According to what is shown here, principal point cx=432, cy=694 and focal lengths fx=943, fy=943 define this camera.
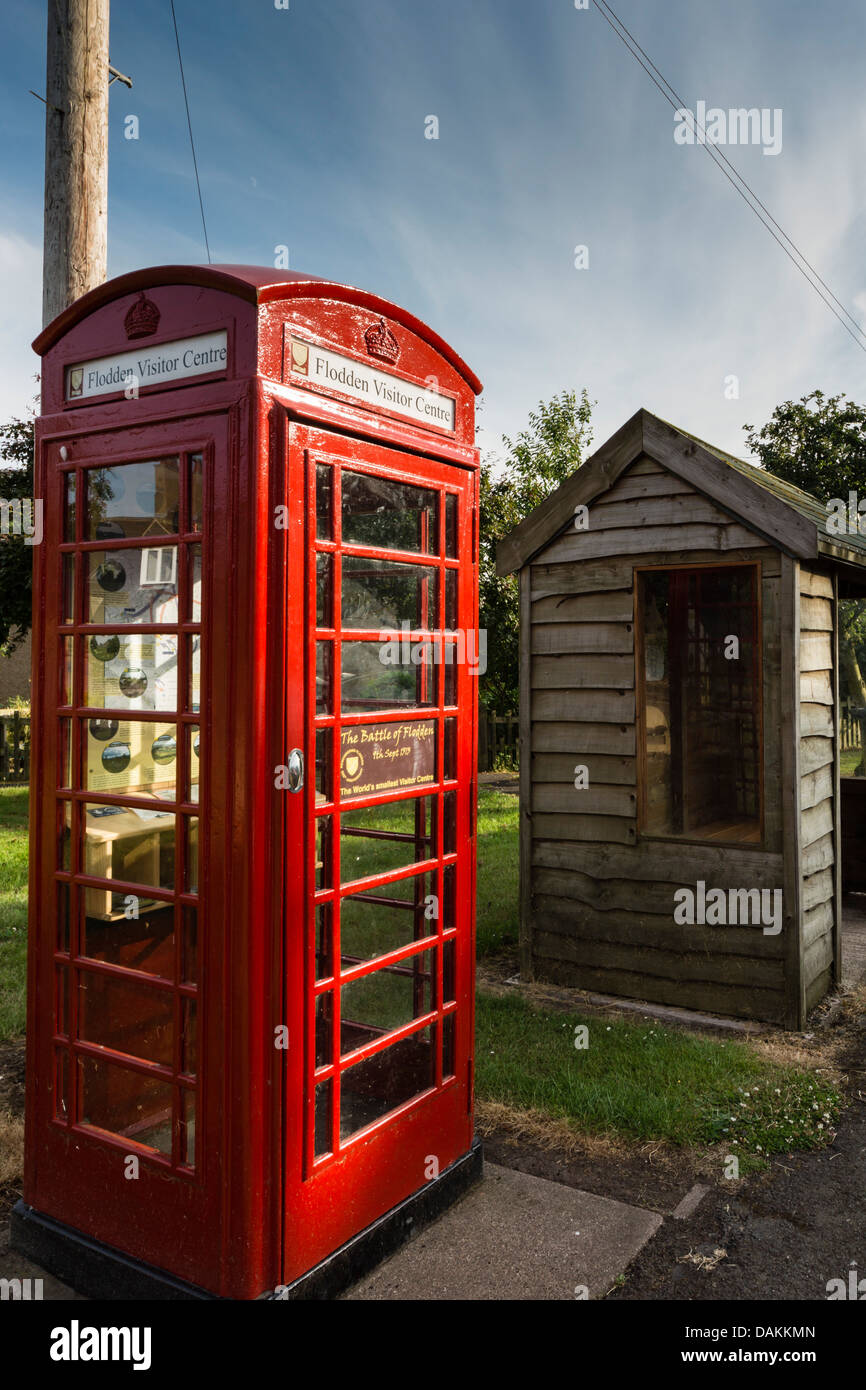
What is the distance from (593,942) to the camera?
19.4 ft

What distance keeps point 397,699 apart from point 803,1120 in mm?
2699

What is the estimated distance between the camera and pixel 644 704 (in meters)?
5.84

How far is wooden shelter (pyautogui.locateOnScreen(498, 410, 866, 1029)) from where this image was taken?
527 centimetres

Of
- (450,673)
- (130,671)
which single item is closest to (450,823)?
(450,673)

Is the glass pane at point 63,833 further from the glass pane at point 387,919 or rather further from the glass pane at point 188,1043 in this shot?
the glass pane at point 387,919

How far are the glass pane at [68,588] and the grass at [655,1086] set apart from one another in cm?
290

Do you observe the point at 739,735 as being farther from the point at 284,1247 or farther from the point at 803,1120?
the point at 284,1247

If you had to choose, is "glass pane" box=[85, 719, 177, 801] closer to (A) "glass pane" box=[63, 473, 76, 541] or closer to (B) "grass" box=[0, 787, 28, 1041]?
(A) "glass pane" box=[63, 473, 76, 541]

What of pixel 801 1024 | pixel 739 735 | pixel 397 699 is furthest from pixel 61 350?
pixel 739 735

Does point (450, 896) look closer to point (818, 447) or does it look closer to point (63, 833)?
point (63, 833)

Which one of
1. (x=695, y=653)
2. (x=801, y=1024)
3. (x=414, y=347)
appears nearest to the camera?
(x=414, y=347)

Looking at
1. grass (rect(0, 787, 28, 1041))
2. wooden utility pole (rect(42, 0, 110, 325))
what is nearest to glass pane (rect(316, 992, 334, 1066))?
grass (rect(0, 787, 28, 1041))

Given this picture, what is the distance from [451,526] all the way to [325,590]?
70cm

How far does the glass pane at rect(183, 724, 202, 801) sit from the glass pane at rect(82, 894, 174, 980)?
448 millimetres
